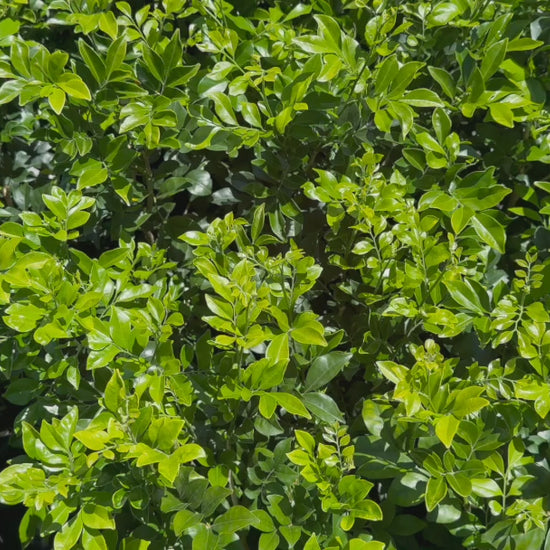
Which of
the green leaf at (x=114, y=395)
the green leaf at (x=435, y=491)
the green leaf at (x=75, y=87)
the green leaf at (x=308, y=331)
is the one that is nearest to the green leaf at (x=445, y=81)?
the green leaf at (x=308, y=331)

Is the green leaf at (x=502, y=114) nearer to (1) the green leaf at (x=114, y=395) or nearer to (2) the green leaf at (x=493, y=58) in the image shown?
(2) the green leaf at (x=493, y=58)

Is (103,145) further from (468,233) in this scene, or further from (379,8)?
(468,233)

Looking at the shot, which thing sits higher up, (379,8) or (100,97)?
(379,8)

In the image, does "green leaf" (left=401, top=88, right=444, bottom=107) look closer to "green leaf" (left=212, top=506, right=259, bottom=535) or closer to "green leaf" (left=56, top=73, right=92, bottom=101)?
"green leaf" (left=56, top=73, right=92, bottom=101)

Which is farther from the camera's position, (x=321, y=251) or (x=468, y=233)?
(x=321, y=251)

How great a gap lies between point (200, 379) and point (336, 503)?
346 mm

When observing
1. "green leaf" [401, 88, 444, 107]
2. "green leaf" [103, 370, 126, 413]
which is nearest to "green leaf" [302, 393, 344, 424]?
"green leaf" [103, 370, 126, 413]

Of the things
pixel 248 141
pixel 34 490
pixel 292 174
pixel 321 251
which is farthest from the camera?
pixel 321 251

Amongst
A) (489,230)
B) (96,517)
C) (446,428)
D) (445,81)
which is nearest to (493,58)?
(445,81)

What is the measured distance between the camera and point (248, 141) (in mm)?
1594

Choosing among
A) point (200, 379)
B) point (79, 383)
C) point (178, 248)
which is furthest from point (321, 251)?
point (79, 383)

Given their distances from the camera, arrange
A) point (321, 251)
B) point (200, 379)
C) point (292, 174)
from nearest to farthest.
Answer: point (200, 379), point (292, 174), point (321, 251)

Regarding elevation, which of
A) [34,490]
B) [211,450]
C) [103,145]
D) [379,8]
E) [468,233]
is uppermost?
[379,8]

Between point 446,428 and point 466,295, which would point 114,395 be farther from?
point 466,295
